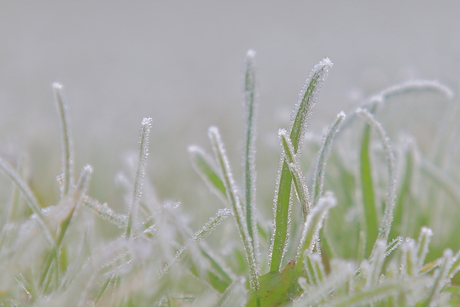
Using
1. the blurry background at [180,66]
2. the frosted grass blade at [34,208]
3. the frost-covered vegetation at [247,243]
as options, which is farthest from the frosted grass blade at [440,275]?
the frosted grass blade at [34,208]

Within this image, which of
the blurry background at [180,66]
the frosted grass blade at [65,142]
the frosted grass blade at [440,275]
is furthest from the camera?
the blurry background at [180,66]

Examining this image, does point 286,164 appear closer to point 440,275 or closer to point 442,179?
point 440,275

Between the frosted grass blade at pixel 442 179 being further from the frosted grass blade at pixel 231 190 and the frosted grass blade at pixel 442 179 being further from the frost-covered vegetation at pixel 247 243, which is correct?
the frosted grass blade at pixel 231 190

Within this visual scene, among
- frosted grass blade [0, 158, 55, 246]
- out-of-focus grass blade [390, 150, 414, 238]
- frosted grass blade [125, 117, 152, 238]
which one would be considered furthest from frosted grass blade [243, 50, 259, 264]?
out-of-focus grass blade [390, 150, 414, 238]

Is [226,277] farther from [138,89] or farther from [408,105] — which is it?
[138,89]

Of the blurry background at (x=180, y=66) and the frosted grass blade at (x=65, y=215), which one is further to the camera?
the blurry background at (x=180, y=66)

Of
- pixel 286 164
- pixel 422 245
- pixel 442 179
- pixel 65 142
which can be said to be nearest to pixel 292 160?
pixel 286 164

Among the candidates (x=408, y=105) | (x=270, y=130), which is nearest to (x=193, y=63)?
(x=270, y=130)

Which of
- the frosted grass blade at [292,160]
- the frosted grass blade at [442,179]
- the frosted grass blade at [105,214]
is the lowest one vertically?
the frosted grass blade at [442,179]

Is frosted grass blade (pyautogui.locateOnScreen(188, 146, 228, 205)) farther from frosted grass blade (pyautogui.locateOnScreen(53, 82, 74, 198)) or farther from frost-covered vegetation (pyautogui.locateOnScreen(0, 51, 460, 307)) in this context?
frosted grass blade (pyautogui.locateOnScreen(53, 82, 74, 198))
